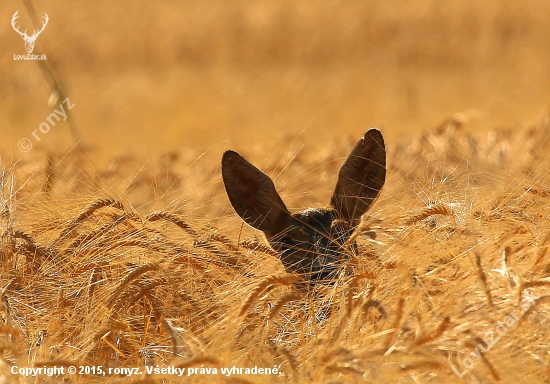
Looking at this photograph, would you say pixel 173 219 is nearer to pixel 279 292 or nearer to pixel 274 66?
pixel 279 292

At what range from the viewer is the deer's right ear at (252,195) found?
3945mm

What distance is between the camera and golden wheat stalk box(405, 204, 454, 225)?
10.7 feet

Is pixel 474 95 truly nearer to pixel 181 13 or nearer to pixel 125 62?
pixel 125 62

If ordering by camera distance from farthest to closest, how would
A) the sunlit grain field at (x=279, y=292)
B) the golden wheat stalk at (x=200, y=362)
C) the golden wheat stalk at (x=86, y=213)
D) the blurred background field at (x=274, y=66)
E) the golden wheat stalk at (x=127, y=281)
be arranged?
the blurred background field at (x=274, y=66) → the golden wheat stalk at (x=86, y=213) → the golden wheat stalk at (x=127, y=281) → the sunlit grain field at (x=279, y=292) → the golden wheat stalk at (x=200, y=362)

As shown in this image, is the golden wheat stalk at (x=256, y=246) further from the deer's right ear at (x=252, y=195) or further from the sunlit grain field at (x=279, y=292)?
the deer's right ear at (x=252, y=195)

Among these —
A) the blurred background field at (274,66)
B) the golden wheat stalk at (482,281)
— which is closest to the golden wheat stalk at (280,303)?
the golden wheat stalk at (482,281)

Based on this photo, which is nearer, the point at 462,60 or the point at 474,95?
the point at 474,95

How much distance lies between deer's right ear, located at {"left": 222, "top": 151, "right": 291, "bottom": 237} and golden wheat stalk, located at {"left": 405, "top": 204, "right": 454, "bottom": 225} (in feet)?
2.83

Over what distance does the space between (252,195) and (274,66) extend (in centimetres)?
1995

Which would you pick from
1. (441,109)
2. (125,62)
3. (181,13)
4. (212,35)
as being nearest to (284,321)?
(441,109)

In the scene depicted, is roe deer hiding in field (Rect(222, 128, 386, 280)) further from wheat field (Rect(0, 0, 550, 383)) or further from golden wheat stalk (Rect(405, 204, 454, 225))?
golden wheat stalk (Rect(405, 204, 454, 225))

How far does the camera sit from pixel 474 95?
17.7 meters

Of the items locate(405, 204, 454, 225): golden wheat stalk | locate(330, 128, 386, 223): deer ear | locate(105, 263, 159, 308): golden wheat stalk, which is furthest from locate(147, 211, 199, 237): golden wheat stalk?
locate(405, 204, 454, 225): golden wheat stalk

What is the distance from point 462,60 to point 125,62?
394 inches
